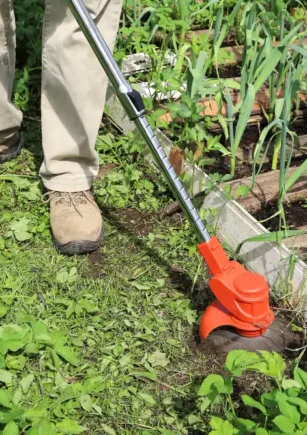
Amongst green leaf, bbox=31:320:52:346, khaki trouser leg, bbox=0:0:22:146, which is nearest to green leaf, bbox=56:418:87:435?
green leaf, bbox=31:320:52:346

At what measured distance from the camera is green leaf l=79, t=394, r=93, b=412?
2.04 meters

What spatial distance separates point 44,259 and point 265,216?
0.82 m

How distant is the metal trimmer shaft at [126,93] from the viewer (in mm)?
2090

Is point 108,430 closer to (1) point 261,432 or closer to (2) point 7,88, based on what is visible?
(1) point 261,432

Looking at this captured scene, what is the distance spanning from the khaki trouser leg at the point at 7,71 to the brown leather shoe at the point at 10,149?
0.01 metres

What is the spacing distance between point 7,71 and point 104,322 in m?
1.12

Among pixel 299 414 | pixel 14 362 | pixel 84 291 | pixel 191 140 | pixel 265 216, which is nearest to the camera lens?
pixel 299 414

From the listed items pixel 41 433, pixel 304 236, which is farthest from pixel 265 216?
pixel 41 433

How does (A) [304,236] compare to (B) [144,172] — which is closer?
(A) [304,236]

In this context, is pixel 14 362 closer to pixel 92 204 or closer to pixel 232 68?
pixel 92 204

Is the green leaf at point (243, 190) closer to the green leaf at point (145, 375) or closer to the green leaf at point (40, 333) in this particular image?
the green leaf at point (145, 375)

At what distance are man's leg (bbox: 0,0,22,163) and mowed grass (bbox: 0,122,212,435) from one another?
0.19m

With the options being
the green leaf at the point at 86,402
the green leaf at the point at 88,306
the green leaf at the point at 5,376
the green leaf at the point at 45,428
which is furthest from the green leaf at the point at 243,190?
the green leaf at the point at 45,428

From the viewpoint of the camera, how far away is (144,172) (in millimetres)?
3088
